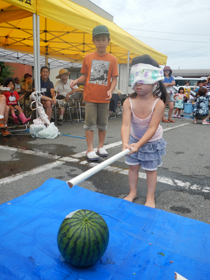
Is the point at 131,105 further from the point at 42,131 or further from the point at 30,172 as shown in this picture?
the point at 42,131

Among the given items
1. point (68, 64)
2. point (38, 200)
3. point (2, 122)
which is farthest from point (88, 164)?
point (68, 64)

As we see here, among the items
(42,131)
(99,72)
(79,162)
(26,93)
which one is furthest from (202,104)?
(79,162)

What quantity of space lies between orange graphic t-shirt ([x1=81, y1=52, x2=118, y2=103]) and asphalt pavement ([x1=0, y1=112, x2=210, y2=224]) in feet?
3.48

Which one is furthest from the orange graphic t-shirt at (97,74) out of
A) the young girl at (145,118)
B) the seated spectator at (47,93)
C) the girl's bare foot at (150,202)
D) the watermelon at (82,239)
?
the seated spectator at (47,93)

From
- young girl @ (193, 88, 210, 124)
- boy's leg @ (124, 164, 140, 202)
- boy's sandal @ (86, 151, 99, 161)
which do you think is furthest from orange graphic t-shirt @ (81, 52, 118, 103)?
young girl @ (193, 88, 210, 124)

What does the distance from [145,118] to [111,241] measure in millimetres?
1210

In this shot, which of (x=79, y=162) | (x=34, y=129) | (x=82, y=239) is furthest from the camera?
(x=34, y=129)

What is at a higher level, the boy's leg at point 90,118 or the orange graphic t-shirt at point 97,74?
the orange graphic t-shirt at point 97,74

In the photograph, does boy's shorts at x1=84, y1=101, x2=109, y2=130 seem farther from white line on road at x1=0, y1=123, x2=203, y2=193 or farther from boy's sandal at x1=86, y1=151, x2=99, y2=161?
white line on road at x1=0, y1=123, x2=203, y2=193

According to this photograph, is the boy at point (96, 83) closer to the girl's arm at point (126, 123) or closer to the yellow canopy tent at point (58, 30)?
the girl's arm at point (126, 123)

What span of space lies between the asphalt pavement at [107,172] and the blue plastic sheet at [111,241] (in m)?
0.29

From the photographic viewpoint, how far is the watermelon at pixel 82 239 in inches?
55.3

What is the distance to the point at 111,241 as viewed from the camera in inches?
71.9

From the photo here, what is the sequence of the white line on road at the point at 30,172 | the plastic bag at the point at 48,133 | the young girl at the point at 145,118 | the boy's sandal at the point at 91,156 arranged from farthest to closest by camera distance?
the plastic bag at the point at 48,133 → the boy's sandal at the point at 91,156 → the white line on road at the point at 30,172 → the young girl at the point at 145,118
